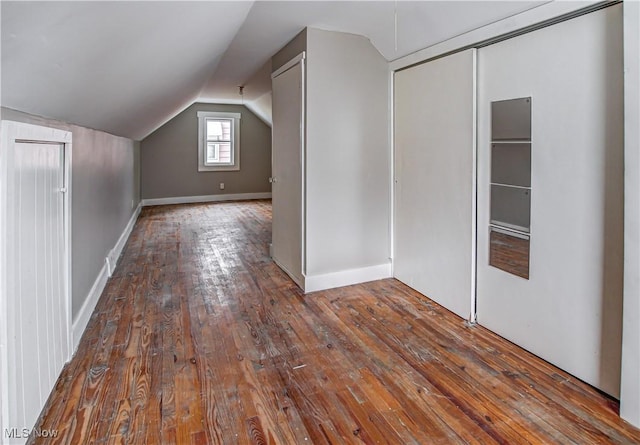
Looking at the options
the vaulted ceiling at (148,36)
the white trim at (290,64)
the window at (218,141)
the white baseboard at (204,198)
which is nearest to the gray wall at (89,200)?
the vaulted ceiling at (148,36)

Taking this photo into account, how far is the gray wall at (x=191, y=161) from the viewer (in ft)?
27.9

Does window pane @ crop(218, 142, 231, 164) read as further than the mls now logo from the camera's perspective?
Yes

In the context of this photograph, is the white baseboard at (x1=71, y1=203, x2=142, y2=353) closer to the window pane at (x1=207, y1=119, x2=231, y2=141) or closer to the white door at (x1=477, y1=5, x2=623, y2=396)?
the white door at (x1=477, y1=5, x2=623, y2=396)

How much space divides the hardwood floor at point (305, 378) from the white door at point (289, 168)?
0.50 metres

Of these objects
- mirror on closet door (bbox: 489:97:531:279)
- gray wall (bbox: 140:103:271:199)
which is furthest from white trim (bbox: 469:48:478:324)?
gray wall (bbox: 140:103:271:199)

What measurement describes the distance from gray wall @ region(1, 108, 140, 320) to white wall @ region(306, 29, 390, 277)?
1.62 m

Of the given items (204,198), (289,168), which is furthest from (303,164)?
(204,198)

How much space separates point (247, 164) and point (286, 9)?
6.80m

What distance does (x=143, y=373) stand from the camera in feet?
6.79

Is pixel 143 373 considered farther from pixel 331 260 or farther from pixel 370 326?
pixel 331 260

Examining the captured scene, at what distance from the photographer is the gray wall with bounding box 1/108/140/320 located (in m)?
2.41

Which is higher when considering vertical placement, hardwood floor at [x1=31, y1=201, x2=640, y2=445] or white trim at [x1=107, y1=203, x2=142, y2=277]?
white trim at [x1=107, y1=203, x2=142, y2=277]

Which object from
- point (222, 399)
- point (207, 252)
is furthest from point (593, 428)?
point (207, 252)

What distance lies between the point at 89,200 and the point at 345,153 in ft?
6.58
